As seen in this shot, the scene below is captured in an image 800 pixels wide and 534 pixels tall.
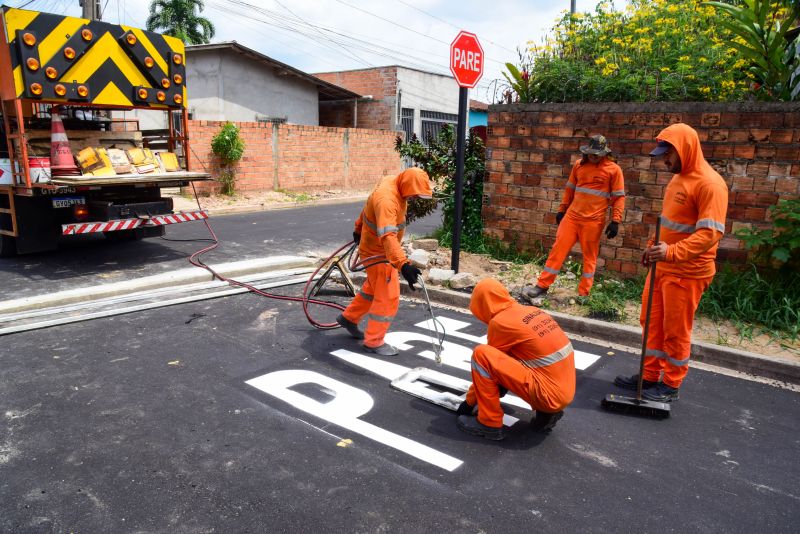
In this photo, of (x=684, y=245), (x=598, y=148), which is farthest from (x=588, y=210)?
(x=684, y=245)

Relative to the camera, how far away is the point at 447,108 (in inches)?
1083

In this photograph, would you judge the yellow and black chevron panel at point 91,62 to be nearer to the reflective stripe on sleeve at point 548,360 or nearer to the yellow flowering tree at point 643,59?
the yellow flowering tree at point 643,59

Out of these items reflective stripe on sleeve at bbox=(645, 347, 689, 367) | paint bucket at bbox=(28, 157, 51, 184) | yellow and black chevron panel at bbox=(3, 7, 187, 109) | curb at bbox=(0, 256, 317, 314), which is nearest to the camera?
reflective stripe on sleeve at bbox=(645, 347, 689, 367)

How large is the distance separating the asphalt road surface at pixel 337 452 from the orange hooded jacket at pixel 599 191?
190cm

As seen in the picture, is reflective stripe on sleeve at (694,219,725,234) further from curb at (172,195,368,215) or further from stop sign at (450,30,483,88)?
curb at (172,195,368,215)

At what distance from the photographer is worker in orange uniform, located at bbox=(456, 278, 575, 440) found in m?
3.47

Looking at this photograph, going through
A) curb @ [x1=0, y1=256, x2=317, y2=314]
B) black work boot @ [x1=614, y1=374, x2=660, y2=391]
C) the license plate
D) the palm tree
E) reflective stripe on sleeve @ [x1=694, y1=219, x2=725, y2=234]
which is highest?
the palm tree

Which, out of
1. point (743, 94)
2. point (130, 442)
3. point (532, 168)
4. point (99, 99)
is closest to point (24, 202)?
point (99, 99)

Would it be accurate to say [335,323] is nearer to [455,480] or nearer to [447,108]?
[455,480]

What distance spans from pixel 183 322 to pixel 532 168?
15.6ft

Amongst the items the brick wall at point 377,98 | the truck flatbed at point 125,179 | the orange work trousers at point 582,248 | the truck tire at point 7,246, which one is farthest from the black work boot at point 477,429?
→ the brick wall at point 377,98

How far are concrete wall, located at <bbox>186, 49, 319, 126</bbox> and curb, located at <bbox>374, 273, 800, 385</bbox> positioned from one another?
54.5 feet

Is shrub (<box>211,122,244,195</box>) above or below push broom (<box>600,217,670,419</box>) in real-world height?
above

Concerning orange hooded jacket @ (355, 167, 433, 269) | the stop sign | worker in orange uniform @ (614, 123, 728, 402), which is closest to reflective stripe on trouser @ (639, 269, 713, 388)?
worker in orange uniform @ (614, 123, 728, 402)
